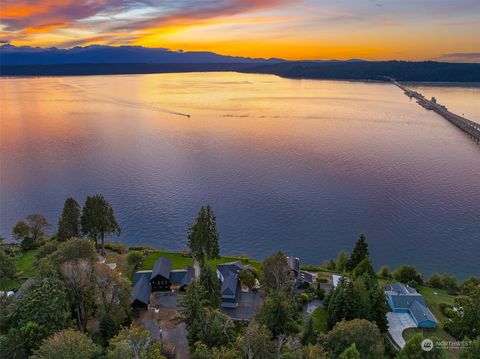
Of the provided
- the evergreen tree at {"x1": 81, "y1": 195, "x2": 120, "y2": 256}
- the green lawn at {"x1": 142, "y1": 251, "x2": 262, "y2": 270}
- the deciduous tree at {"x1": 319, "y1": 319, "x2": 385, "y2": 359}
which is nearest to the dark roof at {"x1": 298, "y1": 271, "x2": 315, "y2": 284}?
the green lawn at {"x1": 142, "y1": 251, "x2": 262, "y2": 270}

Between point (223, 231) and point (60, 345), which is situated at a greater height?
point (60, 345)

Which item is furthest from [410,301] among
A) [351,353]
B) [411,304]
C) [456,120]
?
[456,120]

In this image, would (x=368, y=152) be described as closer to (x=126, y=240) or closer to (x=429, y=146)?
(x=429, y=146)

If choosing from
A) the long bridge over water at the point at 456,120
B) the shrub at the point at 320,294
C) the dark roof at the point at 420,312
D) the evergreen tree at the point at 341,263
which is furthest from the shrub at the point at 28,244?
the long bridge over water at the point at 456,120

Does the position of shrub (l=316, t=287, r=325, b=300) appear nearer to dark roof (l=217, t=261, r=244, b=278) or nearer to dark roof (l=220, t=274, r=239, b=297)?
dark roof (l=220, t=274, r=239, b=297)

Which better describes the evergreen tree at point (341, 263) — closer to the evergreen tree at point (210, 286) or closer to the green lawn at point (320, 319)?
the green lawn at point (320, 319)

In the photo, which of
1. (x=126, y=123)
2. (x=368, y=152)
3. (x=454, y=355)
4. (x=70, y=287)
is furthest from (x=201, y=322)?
(x=126, y=123)
